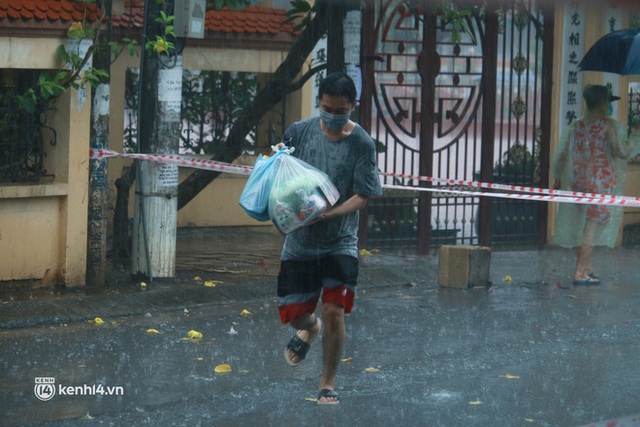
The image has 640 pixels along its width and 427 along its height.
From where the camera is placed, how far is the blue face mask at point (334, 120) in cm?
641

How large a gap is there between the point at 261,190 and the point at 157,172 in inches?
150

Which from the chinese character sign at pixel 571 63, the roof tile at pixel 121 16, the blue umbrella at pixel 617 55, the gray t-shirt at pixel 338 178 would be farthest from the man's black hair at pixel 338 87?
the chinese character sign at pixel 571 63

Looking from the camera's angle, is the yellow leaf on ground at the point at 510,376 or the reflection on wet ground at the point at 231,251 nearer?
the yellow leaf on ground at the point at 510,376

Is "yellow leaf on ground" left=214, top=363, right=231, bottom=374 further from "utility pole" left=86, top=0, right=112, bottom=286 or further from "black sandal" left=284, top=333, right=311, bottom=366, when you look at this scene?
"utility pole" left=86, top=0, right=112, bottom=286

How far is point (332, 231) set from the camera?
255 inches

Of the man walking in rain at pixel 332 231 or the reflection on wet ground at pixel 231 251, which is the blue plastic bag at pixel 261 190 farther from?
the reflection on wet ground at pixel 231 251

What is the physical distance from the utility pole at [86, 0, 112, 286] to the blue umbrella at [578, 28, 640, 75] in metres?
4.83

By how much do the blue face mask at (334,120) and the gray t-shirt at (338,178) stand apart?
9cm

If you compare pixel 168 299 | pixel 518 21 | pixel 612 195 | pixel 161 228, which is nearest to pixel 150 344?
pixel 168 299

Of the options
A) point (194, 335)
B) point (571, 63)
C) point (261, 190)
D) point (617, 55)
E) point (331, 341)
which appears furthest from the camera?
point (571, 63)

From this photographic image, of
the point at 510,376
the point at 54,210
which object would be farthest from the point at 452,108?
the point at 510,376

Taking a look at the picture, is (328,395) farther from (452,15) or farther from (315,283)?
(452,15)

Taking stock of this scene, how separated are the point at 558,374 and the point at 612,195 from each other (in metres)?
3.97

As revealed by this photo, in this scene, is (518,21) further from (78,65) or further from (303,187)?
(303,187)
